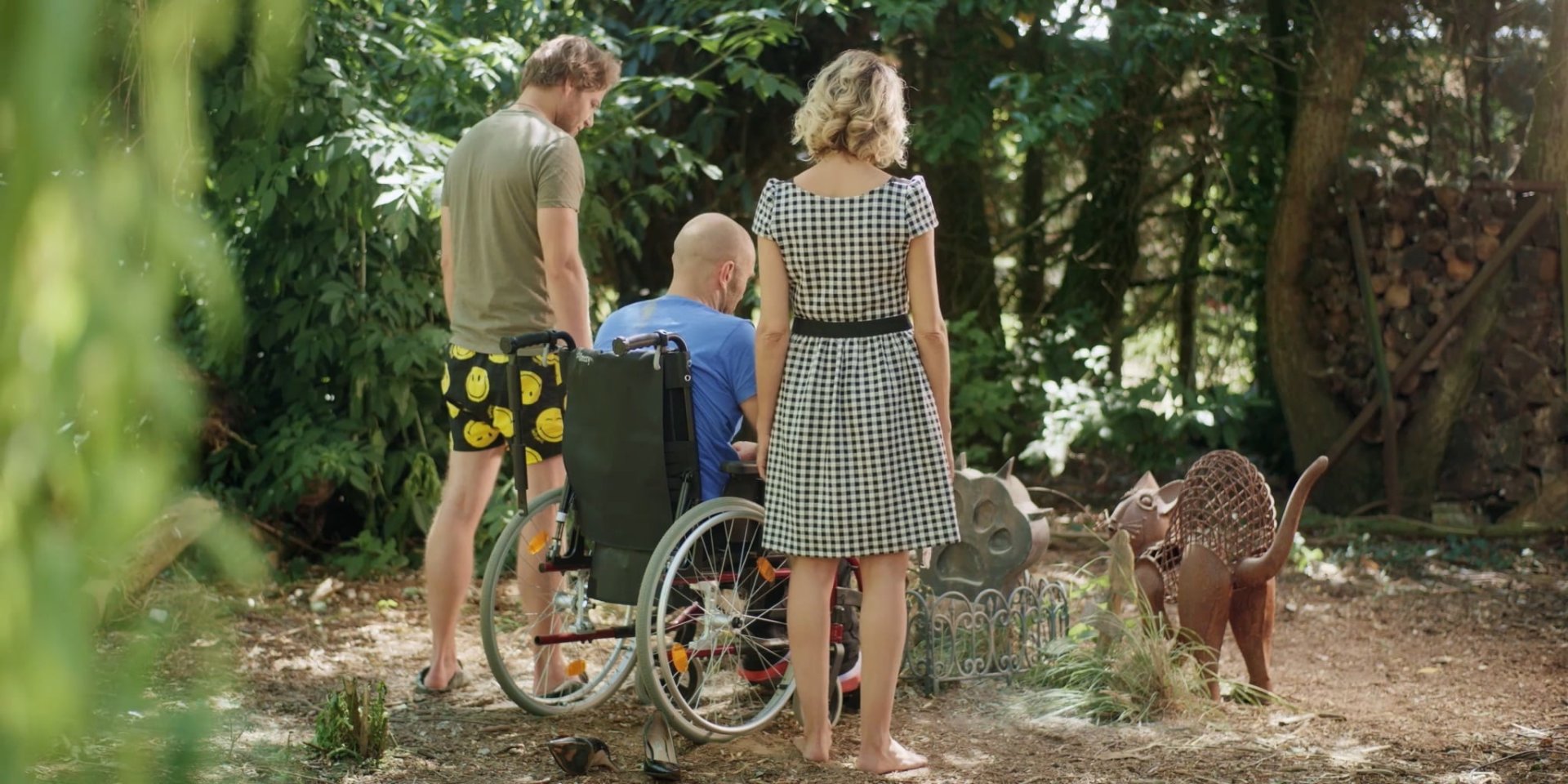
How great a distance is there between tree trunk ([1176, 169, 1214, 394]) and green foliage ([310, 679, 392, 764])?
5.22 metres

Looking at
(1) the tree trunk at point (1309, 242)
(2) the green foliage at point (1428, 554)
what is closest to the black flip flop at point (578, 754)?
(2) the green foliage at point (1428, 554)

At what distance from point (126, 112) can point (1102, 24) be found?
5.83 m

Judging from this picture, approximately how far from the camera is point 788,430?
116 inches

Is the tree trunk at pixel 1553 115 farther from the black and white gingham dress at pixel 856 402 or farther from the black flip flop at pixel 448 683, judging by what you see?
the black flip flop at pixel 448 683

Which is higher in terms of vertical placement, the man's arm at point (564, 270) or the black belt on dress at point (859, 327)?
the man's arm at point (564, 270)

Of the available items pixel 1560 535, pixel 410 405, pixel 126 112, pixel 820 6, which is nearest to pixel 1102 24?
pixel 820 6

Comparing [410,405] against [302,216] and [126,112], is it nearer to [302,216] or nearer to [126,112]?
[302,216]

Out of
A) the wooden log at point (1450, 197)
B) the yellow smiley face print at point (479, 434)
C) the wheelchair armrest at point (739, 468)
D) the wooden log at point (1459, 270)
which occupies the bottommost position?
the wheelchair armrest at point (739, 468)

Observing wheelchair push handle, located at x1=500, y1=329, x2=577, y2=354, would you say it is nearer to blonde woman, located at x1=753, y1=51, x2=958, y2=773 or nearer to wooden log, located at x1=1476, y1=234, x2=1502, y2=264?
blonde woman, located at x1=753, y1=51, x2=958, y2=773

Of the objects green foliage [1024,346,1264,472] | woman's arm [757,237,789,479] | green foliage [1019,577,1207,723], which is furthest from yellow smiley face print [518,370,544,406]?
green foliage [1024,346,1264,472]

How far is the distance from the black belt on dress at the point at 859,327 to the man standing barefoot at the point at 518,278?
2.09ft

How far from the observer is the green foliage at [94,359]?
439mm

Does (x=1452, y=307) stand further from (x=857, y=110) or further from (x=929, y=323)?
(x=857, y=110)

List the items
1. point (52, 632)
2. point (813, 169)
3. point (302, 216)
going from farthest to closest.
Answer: point (302, 216), point (813, 169), point (52, 632)
